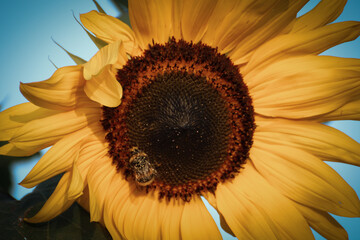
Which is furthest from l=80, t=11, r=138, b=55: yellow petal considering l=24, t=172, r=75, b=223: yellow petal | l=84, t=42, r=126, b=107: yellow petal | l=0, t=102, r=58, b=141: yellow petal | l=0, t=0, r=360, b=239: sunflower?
l=24, t=172, r=75, b=223: yellow petal

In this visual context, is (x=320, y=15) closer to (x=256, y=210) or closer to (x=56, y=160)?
(x=256, y=210)


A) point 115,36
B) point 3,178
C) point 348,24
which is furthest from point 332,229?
point 3,178

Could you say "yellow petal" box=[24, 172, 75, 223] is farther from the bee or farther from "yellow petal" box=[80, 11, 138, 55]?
"yellow petal" box=[80, 11, 138, 55]

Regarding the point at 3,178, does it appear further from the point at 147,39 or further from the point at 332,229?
the point at 332,229

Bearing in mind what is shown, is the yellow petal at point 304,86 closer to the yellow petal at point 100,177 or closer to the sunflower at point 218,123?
the sunflower at point 218,123

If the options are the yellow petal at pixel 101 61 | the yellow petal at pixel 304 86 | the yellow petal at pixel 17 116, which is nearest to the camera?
the yellow petal at pixel 101 61

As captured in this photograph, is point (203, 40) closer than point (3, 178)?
Yes

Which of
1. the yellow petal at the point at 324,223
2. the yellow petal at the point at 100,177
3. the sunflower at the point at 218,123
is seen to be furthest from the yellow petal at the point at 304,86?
the yellow petal at the point at 100,177
